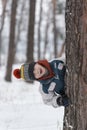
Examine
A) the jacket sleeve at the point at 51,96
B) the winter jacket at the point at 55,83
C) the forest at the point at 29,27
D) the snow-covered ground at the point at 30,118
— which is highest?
the winter jacket at the point at 55,83

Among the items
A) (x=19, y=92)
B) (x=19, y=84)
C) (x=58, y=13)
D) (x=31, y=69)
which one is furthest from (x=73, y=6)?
(x=58, y=13)

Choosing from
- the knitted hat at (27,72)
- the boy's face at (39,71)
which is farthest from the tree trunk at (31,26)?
the boy's face at (39,71)

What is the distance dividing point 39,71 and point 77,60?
1.65ft

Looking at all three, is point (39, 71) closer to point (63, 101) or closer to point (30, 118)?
point (63, 101)

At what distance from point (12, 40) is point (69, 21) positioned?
1594 cm

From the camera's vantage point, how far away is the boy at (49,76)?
4.85 meters

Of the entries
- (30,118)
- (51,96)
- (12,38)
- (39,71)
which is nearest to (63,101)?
(51,96)

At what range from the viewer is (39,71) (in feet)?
15.9

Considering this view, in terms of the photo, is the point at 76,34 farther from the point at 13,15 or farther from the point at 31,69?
the point at 13,15

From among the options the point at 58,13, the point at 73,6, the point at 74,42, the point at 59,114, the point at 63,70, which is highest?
the point at 73,6

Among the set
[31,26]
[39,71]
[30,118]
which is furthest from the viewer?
[31,26]

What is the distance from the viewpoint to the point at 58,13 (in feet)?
158

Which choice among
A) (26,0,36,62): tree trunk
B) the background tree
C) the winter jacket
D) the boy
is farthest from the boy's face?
the background tree

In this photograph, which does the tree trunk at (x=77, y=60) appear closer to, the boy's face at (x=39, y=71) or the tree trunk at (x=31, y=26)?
the boy's face at (x=39, y=71)
